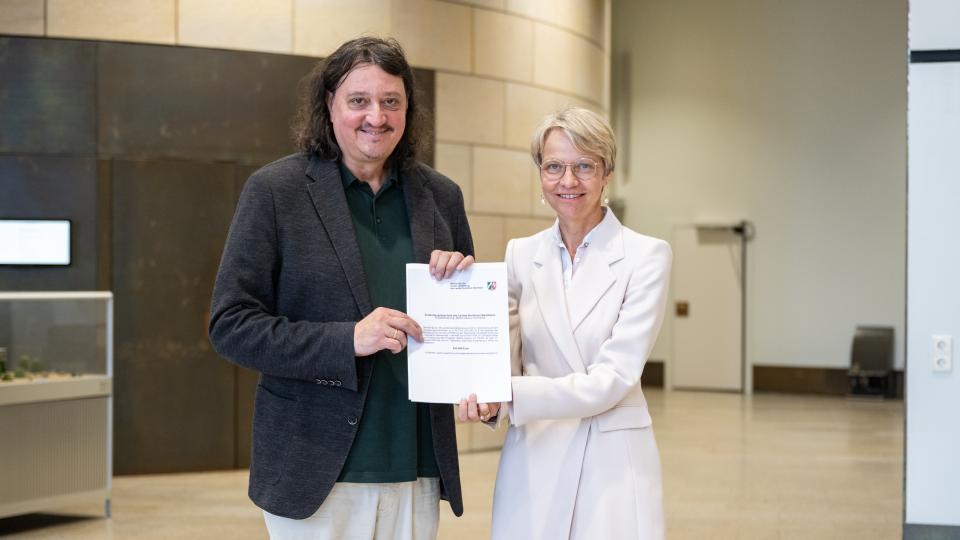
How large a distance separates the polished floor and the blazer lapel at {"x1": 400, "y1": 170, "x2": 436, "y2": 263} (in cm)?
448

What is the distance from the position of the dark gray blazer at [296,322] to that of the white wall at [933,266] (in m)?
3.30

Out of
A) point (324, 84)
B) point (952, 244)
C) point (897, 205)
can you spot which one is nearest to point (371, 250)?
point (324, 84)

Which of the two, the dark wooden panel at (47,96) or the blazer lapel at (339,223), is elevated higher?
the dark wooden panel at (47,96)

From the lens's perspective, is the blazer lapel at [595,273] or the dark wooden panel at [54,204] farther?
the dark wooden panel at [54,204]

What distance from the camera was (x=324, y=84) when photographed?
2.69m

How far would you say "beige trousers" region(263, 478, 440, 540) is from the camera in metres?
2.60

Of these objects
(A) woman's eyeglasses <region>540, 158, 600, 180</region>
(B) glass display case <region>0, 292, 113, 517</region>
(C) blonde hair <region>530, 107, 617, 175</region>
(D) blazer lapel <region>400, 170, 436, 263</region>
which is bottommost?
(B) glass display case <region>0, 292, 113, 517</region>

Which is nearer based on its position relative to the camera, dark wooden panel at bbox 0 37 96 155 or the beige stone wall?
dark wooden panel at bbox 0 37 96 155

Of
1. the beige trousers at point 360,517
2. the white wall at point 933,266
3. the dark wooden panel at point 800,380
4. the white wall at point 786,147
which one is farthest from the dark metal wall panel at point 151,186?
the dark wooden panel at point 800,380

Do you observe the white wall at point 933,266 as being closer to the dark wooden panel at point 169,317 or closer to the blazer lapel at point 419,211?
the blazer lapel at point 419,211

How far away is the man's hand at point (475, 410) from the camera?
Result: 2.65 meters

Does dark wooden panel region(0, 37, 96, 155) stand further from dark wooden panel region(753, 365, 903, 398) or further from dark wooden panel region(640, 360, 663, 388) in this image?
dark wooden panel region(753, 365, 903, 398)

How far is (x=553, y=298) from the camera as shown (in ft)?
9.48

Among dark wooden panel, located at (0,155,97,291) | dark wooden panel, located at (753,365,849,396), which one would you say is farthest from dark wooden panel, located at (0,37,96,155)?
dark wooden panel, located at (753,365,849,396)
